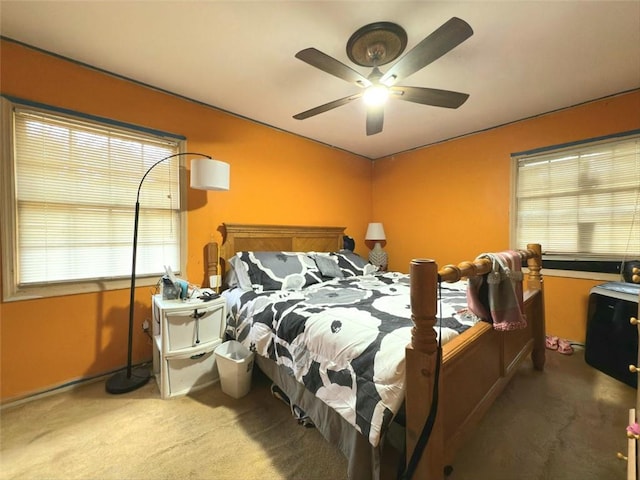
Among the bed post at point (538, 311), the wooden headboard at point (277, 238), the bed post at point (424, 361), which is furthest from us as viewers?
the wooden headboard at point (277, 238)

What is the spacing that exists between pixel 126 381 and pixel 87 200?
142 cm

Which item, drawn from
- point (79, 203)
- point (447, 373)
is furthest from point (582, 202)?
point (79, 203)

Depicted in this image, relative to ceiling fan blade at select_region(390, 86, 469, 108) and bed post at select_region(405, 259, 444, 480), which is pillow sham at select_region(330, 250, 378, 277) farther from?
bed post at select_region(405, 259, 444, 480)

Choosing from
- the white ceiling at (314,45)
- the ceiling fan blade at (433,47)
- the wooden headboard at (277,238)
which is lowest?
the wooden headboard at (277,238)

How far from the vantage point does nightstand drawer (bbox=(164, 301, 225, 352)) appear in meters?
1.83

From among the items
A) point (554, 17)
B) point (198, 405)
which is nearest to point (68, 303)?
point (198, 405)

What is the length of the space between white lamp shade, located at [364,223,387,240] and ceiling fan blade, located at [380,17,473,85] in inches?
98.9

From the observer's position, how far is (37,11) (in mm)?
1527

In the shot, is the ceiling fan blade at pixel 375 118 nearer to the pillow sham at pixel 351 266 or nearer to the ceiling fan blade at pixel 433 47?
the ceiling fan blade at pixel 433 47

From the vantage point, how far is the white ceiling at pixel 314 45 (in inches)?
59.4

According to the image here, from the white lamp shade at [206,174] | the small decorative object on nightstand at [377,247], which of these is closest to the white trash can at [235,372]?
the white lamp shade at [206,174]

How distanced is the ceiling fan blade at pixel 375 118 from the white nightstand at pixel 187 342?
1829 millimetres

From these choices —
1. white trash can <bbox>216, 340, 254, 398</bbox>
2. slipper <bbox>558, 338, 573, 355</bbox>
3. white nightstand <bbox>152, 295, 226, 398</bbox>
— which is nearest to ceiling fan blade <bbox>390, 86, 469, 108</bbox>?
white nightstand <bbox>152, 295, 226, 398</bbox>

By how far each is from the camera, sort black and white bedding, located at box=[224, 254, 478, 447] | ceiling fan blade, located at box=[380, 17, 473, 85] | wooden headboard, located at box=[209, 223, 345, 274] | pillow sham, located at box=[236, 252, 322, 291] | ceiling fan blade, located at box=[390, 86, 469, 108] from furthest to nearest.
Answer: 1. wooden headboard, located at box=[209, 223, 345, 274]
2. pillow sham, located at box=[236, 252, 322, 291]
3. ceiling fan blade, located at box=[390, 86, 469, 108]
4. ceiling fan blade, located at box=[380, 17, 473, 85]
5. black and white bedding, located at box=[224, 254, 478, 447]
